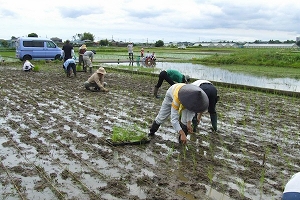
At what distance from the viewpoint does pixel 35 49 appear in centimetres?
1925

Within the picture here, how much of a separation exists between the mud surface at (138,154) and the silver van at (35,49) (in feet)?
40.7

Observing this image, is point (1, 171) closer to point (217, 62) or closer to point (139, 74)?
point (139, 74)

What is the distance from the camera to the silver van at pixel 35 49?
19000 millimetres

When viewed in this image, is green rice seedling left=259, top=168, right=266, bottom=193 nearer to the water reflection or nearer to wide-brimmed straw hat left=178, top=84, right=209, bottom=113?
wide-brimmed straw hat left=178, top=84, right=209, bottom=113

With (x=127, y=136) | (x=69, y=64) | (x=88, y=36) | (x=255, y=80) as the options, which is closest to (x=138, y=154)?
(x=127, y=136)

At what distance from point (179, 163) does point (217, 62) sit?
18674 millimetres

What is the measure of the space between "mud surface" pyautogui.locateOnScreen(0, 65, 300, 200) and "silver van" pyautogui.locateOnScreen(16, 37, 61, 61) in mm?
12391

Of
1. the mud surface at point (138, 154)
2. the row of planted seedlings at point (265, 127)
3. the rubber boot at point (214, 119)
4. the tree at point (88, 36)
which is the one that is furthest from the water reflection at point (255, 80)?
the tree at point (88, 36)

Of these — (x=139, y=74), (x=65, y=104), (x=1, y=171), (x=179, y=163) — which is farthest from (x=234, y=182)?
(x=139, y=74)

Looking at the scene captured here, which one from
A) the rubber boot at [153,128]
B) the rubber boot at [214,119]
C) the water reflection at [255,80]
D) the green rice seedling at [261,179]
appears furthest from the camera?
the water reflection at [255,80]

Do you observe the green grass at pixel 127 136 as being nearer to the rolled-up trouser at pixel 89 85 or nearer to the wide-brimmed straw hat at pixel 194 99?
the wide-brimmed straw hat at pixel 194 99

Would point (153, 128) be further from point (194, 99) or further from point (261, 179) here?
point (261, 179)

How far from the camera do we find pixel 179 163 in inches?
161

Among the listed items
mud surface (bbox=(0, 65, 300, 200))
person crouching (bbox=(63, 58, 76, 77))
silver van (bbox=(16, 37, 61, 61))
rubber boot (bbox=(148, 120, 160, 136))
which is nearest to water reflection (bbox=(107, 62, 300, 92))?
mud surface (bbox=(0, 65, 300, 200))
